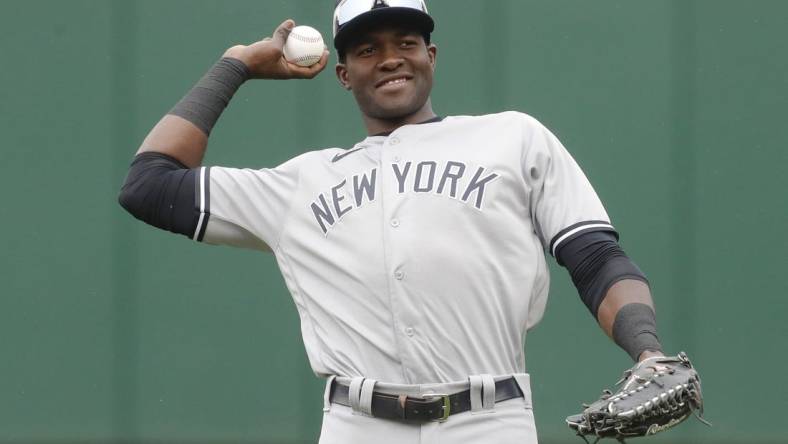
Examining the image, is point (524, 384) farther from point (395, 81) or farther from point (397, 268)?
point (395, 81)

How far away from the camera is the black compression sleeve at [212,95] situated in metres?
3.16

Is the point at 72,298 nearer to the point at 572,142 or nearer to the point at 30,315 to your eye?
the point at 30,315

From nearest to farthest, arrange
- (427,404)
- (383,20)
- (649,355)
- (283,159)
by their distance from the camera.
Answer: (649,355), (427,404), (383,20), (283,159)

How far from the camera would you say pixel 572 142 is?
4.86m

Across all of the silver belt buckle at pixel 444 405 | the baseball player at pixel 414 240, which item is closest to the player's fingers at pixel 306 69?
the baseball player at pixel 414 240

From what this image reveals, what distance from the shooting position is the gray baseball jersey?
2.74m

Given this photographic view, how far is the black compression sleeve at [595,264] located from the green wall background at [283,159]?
210cm

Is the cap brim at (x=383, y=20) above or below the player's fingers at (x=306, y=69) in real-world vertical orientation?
above

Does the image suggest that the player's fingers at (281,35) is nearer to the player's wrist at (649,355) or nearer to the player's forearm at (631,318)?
the player's forearm at (631,318)

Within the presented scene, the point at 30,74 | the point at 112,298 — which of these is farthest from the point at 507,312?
the point at 30,74

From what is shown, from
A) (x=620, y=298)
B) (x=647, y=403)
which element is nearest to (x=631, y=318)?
(x=620, y=298)

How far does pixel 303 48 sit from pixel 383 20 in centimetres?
41

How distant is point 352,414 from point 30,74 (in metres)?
2.72

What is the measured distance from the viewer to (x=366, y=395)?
107 inches
